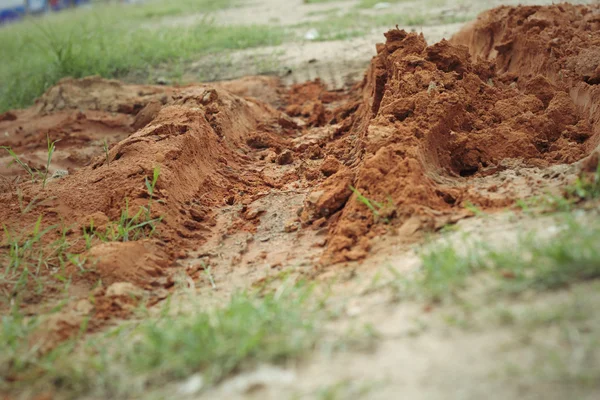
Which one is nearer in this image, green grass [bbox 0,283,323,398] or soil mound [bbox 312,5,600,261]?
green grass [bbox 0,283,323,398]

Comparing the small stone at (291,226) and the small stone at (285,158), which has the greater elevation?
the small stone at (285,158)

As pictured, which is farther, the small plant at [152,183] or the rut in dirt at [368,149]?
the small plant at [152,183]

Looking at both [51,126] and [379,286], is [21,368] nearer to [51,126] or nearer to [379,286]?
[379,286]

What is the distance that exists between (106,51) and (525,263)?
697 centimetres

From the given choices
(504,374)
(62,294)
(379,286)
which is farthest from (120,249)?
(504,374)

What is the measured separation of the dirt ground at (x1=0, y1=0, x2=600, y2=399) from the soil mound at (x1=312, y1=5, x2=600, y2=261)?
0.01 metres

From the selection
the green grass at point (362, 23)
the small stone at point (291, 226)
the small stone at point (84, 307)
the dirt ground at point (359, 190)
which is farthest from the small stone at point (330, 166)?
the green grass at point (362, 23)

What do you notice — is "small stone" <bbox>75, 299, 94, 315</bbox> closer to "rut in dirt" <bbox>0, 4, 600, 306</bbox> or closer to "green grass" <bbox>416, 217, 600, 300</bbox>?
"rut in dirt" <bbox>0, 4, 600, 306</bbox>

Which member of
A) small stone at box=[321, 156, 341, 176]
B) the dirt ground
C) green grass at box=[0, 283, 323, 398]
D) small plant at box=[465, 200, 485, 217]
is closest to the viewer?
the dirt ground

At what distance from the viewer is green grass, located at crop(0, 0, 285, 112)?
25.3ft

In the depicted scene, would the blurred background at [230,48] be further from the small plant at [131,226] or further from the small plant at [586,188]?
the small plant at [586,188]

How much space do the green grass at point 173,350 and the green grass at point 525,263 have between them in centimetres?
47

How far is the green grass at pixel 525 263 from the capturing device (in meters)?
2.21

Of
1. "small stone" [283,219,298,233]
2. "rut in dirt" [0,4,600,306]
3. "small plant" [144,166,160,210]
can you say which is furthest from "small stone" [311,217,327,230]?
"small plant" [144,166,160,210]
